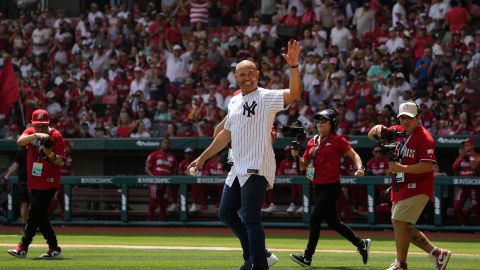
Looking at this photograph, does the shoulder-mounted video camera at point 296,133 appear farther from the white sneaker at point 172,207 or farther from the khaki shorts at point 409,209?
the white sneaker at point 172,207

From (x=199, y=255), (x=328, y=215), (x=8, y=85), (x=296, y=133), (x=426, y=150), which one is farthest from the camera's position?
(x=8, y=85)

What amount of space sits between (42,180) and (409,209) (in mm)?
5025

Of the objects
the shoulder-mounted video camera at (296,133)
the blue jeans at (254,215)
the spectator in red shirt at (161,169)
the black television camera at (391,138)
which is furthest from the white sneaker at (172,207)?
the blue jeans at (254,215)

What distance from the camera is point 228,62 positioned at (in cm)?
2591

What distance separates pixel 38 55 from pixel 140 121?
6619mm

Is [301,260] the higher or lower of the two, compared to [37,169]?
lower

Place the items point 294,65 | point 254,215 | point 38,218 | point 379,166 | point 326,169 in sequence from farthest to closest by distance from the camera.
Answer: point 379,166 → point 38,218 → point 326,169 → point 254,215 → point 294,65

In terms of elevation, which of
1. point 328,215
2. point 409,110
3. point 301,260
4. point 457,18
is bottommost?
point 301,260

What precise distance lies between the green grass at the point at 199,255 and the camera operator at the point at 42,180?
0.24 metres

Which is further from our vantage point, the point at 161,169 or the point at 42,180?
the point at 161,169

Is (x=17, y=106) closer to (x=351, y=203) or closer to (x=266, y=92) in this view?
(x=351, y=203)

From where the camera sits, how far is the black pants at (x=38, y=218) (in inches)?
512

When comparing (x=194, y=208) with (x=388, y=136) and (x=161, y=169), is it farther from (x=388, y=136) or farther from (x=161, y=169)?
(x=388, y=136)

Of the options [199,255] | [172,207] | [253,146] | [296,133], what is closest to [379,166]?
[172,207]
